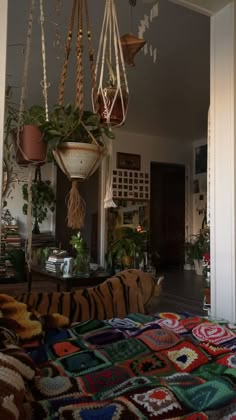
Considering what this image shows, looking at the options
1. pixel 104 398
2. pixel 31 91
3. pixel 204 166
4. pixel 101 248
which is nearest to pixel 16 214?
pixel 101 248

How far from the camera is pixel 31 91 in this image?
4.43 meters

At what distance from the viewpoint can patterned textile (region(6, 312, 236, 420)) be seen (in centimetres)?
70

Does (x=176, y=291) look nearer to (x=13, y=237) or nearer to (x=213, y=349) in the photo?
(x=13, y=237)

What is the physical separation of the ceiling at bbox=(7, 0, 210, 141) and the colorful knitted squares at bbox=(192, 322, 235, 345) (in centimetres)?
158

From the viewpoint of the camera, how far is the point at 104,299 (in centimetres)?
206

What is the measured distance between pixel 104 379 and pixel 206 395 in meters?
0.25

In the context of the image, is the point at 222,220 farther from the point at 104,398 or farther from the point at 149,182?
the point at 149,182

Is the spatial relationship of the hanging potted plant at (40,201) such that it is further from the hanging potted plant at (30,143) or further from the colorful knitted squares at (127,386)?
the colorful knitted squares at (127,386)

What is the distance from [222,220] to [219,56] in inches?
30.3

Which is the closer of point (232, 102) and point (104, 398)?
point (104, 398)

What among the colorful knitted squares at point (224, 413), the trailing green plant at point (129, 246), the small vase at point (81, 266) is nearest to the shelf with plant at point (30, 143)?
the colorful knitted squares at point (224, 413)

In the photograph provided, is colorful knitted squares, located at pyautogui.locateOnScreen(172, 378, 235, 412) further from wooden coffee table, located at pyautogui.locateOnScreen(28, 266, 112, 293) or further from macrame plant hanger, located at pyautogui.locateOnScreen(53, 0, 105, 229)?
wooden coffee table, located at pyautogui.locateOnScreen(28, 266, 112, 293)

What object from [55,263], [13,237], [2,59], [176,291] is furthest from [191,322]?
[13,237]

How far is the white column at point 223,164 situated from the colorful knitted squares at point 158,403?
98cm
